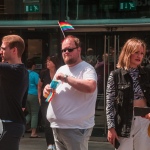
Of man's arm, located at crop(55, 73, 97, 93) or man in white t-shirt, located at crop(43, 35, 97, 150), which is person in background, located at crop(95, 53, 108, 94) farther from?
man's arm, located at crop(55, 73, 97, 93)

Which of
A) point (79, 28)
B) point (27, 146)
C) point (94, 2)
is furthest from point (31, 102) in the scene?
point (94, 2)

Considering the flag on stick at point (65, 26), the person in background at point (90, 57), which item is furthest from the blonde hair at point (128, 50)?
the person in background at point (90, 57)

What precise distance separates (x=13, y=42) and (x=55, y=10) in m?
5.32

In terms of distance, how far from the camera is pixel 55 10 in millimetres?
9516

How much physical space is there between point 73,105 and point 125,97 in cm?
51

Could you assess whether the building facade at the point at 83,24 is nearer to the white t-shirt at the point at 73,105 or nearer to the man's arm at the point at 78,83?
the white t-shirt at the point at 73,105

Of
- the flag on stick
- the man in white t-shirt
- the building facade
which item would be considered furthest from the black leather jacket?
the flag on stick

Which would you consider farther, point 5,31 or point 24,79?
point 5,31

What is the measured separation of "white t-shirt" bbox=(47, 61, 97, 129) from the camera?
431 centimetres

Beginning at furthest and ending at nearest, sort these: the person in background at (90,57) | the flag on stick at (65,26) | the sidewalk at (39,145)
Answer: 1. the person in background at (90,57)
2. the flag on stick at (65,26)
3. the sidewalk at (39,145)

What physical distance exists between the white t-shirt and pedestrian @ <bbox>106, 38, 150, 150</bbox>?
0.21m

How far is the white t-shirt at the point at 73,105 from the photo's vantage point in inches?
170

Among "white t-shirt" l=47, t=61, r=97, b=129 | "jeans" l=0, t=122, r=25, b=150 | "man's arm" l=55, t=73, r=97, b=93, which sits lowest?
"jeans" l=0, t=122, r=25, b=150

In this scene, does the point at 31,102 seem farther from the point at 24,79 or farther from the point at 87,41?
the point at 24,79
